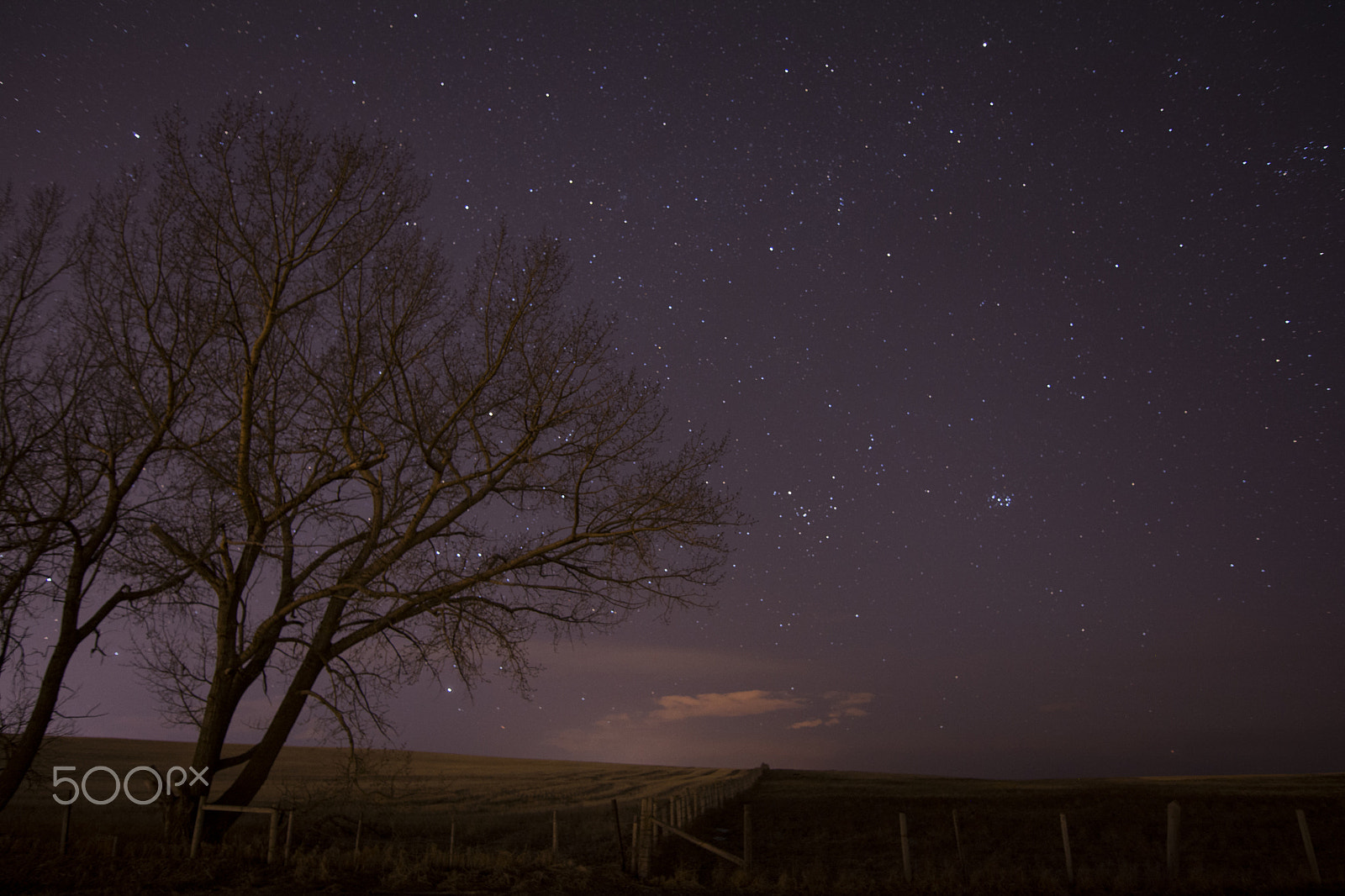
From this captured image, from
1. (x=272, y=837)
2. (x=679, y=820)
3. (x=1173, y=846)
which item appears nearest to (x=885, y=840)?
(x=679, y=820)

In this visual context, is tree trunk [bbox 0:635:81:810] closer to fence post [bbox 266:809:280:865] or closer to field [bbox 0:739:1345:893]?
field [bbox 0:739:1345:893]

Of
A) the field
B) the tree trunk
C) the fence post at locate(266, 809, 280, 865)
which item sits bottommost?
the field

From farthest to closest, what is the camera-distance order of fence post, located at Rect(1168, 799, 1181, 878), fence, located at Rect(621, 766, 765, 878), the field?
fence, located at Rect(621, 766, 765, 878), fence post, located at Rect(1168, 799, 1181, 878), the field

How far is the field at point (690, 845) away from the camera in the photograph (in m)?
10.1

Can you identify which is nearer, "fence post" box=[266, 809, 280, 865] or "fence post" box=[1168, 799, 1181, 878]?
"fence post" box=[266, 809, 280, 865]

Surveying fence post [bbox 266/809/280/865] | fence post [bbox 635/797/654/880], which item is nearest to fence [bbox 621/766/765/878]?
fence post [bbox 635/797/654/880]

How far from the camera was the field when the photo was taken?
10.1 m

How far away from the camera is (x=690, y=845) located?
17172 millimetres

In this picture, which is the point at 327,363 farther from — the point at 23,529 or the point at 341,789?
the point at 341,789

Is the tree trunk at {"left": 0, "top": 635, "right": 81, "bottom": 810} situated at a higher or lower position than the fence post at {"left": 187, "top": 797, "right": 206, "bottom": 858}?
higher

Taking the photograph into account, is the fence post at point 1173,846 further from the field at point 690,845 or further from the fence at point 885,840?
the field at point 690,845

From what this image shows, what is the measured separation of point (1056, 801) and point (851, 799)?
7.66 m

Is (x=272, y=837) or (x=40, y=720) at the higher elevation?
(x=40, y=720)

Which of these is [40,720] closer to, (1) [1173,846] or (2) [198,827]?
(2) [198,827]
